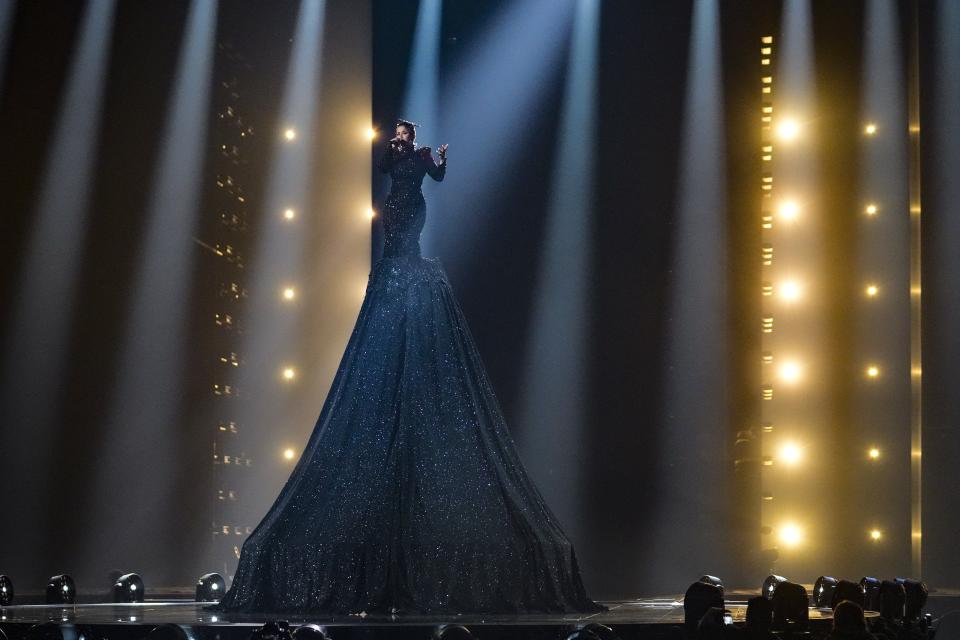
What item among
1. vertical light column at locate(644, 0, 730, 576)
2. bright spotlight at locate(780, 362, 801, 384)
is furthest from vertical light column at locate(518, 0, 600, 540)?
bright spotlight at locate(780, 362, 801, 384)

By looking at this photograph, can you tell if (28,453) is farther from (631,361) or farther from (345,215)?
(631,361)

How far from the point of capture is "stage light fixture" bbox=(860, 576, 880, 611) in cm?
476

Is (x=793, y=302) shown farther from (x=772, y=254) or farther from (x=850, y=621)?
(x=850, y=621)

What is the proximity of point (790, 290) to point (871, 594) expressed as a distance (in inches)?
166

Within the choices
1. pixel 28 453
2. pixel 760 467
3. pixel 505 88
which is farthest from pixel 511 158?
pixel 28 453

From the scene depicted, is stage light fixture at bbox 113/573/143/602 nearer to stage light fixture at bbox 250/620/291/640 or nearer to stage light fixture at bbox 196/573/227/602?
stage light fixture at bbox 196/573/227/602

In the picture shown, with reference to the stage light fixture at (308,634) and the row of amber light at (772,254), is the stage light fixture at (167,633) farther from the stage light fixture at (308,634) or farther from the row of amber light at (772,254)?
the row of amber light at (772,254)

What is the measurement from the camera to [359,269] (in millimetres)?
9711

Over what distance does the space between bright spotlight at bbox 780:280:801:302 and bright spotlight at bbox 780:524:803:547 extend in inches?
65.9

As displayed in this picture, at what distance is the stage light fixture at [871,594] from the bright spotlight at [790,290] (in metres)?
4.03

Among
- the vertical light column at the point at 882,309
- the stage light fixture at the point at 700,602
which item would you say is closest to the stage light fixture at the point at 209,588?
the stage light fixture at the point at 700,602

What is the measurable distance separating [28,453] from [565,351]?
3.85 m

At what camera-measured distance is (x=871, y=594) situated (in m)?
4.90

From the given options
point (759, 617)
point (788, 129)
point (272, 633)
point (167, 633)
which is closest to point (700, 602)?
point (759, 617)
